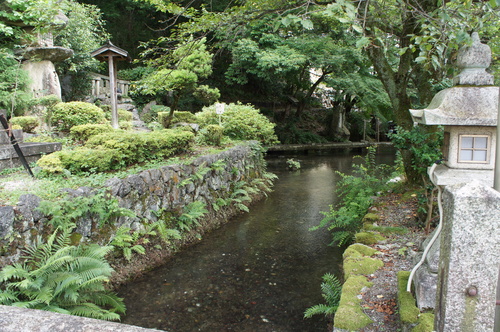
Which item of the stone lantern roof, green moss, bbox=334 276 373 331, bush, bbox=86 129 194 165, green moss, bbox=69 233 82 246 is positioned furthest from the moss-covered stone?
bush, bbox=86 129 194 165

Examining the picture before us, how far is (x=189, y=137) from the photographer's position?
10.1 m

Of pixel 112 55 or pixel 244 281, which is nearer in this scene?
pixel 244 281

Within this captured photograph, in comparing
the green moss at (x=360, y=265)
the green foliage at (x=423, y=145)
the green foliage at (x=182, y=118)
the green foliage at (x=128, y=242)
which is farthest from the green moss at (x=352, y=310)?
the green foliage at (x=182, y=118)

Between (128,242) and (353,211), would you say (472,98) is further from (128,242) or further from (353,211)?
(128,242)

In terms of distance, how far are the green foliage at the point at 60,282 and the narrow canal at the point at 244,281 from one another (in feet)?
1.67

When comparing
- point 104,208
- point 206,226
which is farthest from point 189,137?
point 104,208

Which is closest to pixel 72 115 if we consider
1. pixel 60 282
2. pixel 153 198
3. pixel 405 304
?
pixel 153 198

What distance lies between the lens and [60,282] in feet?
15.2

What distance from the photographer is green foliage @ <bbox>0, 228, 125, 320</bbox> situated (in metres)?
4.41

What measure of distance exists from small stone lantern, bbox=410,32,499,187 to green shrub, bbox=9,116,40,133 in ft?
32.6

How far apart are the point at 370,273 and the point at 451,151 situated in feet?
5.84

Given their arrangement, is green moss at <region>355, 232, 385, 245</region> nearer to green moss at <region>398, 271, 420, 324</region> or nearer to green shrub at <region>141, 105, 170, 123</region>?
green moss at <region>398, 271, 420, 324</region>

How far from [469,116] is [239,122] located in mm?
10733

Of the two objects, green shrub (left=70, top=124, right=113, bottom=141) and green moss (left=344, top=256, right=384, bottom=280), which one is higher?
green shrub (left=70, top=124, right=113, bottom=141)
